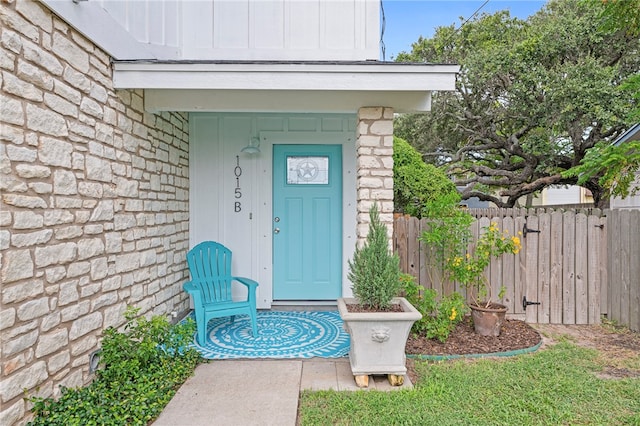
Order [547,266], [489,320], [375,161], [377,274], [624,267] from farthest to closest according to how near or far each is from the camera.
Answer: [547,266]
[624,267]
[489,320]
[375,161]
[377,274]

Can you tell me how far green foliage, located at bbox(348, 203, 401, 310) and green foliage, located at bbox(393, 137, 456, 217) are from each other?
243 cm

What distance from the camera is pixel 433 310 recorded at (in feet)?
12.4

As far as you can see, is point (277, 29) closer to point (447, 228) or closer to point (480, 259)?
point (447, 228)

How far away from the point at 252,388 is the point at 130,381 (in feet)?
2.78

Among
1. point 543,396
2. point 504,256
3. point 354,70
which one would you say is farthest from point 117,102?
point 504,256

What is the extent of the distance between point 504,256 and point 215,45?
4.07 meters

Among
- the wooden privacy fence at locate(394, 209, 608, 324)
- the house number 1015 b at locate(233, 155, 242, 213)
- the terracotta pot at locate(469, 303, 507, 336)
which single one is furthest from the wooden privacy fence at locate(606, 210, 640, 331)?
the house number 1015 b at locate(233, 155, 242, 213)

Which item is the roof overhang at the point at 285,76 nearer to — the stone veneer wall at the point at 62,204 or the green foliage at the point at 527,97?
the stone veneer wall at the point at 62,204

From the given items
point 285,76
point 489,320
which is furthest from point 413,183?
point 285,76

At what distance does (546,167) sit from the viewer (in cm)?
1049

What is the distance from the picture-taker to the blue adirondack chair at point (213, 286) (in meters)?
3.67

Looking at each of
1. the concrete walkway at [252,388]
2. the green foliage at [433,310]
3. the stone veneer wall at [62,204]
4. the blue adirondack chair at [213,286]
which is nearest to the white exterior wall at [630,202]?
the green foliage at [433,310]

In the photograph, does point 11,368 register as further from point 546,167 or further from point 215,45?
point 546,167

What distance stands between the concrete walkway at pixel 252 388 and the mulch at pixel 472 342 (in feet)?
2.18
